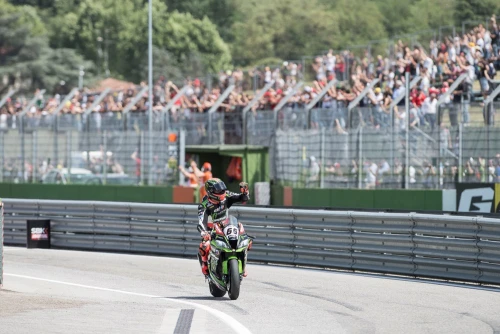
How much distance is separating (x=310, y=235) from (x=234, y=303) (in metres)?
5.06

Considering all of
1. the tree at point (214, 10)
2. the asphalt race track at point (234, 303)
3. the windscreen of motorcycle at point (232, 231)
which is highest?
the tree at point (214, 10)

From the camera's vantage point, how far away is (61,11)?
11631 cm

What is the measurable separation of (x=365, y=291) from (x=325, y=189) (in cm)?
1090

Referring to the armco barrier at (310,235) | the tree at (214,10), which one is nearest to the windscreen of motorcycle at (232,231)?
the armco barrier at (310,235)

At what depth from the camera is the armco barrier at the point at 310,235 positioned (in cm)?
1614

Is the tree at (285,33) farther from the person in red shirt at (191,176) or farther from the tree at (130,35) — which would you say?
the person in red shirt at (191,176)

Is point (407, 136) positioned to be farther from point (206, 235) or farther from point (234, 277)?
point (234, 277)

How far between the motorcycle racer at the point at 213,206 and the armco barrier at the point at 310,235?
3319 mm

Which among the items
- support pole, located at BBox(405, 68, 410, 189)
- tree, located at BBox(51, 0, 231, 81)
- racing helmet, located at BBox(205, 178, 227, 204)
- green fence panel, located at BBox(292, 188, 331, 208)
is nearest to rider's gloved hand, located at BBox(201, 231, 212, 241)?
racing helmet, located at BBox(205, 178, 227, 204)

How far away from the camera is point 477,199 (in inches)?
896

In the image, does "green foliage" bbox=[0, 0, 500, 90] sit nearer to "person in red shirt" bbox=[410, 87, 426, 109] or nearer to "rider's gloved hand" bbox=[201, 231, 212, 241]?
"person in red shirt" bbox=[410, 87, 426, 109]

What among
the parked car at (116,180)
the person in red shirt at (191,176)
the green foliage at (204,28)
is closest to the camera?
the person in red shirt at (191,176)

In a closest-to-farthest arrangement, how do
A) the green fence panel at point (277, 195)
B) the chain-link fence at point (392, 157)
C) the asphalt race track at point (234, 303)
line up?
the asphalt race track at point (234, 303) < the chain-link fence at point (392, 157) < the green fence panel at point (277, 195)

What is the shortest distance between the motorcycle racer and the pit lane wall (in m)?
7.10
